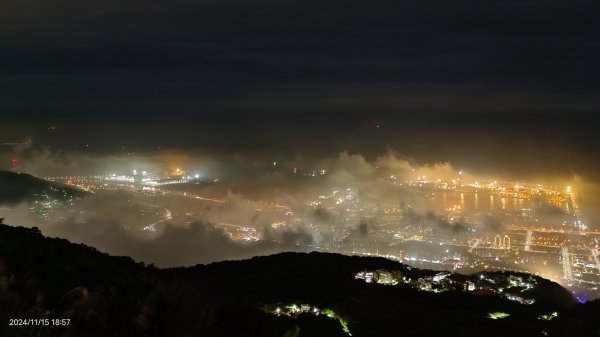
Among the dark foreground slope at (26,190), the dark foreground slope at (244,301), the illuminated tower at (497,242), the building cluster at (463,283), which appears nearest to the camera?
the dark foreground slope at (244,301)

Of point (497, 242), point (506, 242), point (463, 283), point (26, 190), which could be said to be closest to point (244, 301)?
point (463, 283)

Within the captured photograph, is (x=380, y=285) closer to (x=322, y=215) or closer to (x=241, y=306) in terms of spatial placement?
(x=241, y=306)

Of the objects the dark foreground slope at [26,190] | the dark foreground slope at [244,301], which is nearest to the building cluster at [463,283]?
the dark foreground slope at [244,301]

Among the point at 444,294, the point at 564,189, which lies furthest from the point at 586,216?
the point at 444,294

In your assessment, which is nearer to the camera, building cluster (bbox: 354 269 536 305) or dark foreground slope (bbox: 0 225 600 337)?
dark foreground slope (bbox: 0 225 600 337)

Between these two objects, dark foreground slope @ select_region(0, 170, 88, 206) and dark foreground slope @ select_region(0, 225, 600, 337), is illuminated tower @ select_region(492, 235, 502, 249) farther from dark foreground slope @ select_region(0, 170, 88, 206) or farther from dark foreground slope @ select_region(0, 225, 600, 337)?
dark foreground slope @ select_region(0, 170, 88, 206)

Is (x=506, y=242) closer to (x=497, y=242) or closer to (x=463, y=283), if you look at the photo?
(x=497, y=242)

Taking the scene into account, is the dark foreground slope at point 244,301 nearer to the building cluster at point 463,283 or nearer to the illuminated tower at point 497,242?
the building cluster at point 463,283

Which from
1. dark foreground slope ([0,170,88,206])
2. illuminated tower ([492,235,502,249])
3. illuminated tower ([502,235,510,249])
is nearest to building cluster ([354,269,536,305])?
illuminated tower ([492,235,502,249])
